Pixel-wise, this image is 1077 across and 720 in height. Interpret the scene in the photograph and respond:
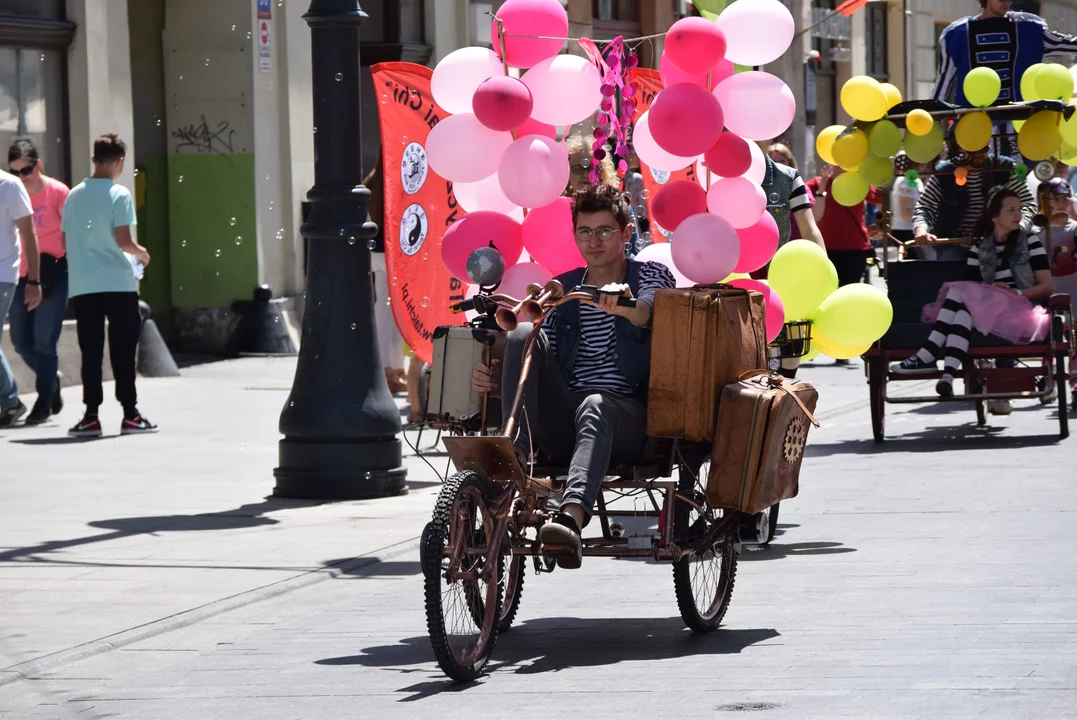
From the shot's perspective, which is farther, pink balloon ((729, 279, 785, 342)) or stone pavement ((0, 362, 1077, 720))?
pink balloon ((729, 279, 785, 342))

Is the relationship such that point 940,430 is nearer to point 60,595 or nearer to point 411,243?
point 411,243

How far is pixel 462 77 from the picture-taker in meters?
8.37

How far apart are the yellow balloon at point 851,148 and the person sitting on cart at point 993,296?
3.25 ft

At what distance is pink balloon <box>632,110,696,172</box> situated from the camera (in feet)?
26.7

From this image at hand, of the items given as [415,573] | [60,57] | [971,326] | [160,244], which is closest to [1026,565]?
[415,573]

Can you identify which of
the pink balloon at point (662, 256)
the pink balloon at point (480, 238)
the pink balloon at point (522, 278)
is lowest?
the pink balloon at point (522, 278)

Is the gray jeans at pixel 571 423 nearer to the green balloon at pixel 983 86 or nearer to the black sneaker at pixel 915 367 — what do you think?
the black sneaker at pixel 915 367

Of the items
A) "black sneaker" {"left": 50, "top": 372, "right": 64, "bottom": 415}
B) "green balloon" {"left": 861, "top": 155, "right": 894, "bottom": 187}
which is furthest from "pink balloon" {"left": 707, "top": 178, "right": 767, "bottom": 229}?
"black sneaker" {"left": 50, "top": 372, "right": 64, "bottom": 415}

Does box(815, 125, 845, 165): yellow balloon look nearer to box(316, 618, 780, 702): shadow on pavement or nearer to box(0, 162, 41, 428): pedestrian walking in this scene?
box(0, 162, 41, 428): pedestrian walking

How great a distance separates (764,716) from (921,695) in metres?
0.52

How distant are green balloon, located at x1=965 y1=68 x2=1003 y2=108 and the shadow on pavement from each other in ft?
23.4

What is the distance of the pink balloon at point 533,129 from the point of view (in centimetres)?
827

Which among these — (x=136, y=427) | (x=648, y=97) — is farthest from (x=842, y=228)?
(x=136, y=427)

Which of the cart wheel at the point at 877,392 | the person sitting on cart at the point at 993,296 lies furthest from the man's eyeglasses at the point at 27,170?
the person sitting on cart at the point at 993,296
